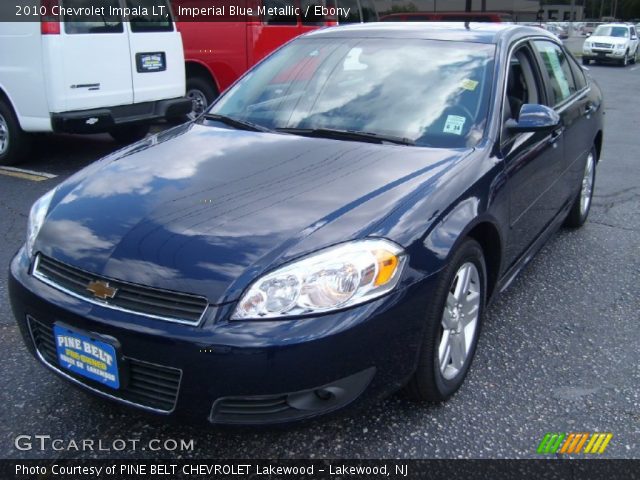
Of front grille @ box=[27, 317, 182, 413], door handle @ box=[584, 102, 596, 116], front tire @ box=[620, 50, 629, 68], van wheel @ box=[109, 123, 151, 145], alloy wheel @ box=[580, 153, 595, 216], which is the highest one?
door handle @ box=[584, 102, 596, 116]

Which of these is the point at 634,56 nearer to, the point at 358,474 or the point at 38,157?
the point at 38,157

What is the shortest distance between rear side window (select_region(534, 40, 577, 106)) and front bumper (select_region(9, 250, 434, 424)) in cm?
228

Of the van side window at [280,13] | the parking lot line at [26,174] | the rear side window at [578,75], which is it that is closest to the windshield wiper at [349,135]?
the rear side window at [578,75]

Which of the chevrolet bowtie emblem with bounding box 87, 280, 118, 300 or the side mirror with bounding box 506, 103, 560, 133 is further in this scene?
the side mirror with bounding box 506, 103, 560, 133

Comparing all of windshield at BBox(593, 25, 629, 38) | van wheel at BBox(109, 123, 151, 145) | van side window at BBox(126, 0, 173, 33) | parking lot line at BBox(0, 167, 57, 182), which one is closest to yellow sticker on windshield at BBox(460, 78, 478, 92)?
parking lot line at BBox(0, 167, 57, 182)

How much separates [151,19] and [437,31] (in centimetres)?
447

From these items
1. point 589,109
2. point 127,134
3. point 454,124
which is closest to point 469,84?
point 454,124

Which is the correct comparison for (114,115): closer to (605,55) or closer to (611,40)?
(605,55)

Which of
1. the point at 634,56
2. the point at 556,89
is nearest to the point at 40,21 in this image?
the point at 556,89

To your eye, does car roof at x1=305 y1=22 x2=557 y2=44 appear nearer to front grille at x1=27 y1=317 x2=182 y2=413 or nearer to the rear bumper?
front grille at x1=27 y1=317 x2=182 y2=413

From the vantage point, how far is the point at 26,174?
635cm

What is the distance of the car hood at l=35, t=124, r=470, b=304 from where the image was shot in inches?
83.6

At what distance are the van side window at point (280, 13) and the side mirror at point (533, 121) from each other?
6.31 m

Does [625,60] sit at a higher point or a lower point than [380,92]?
lower
